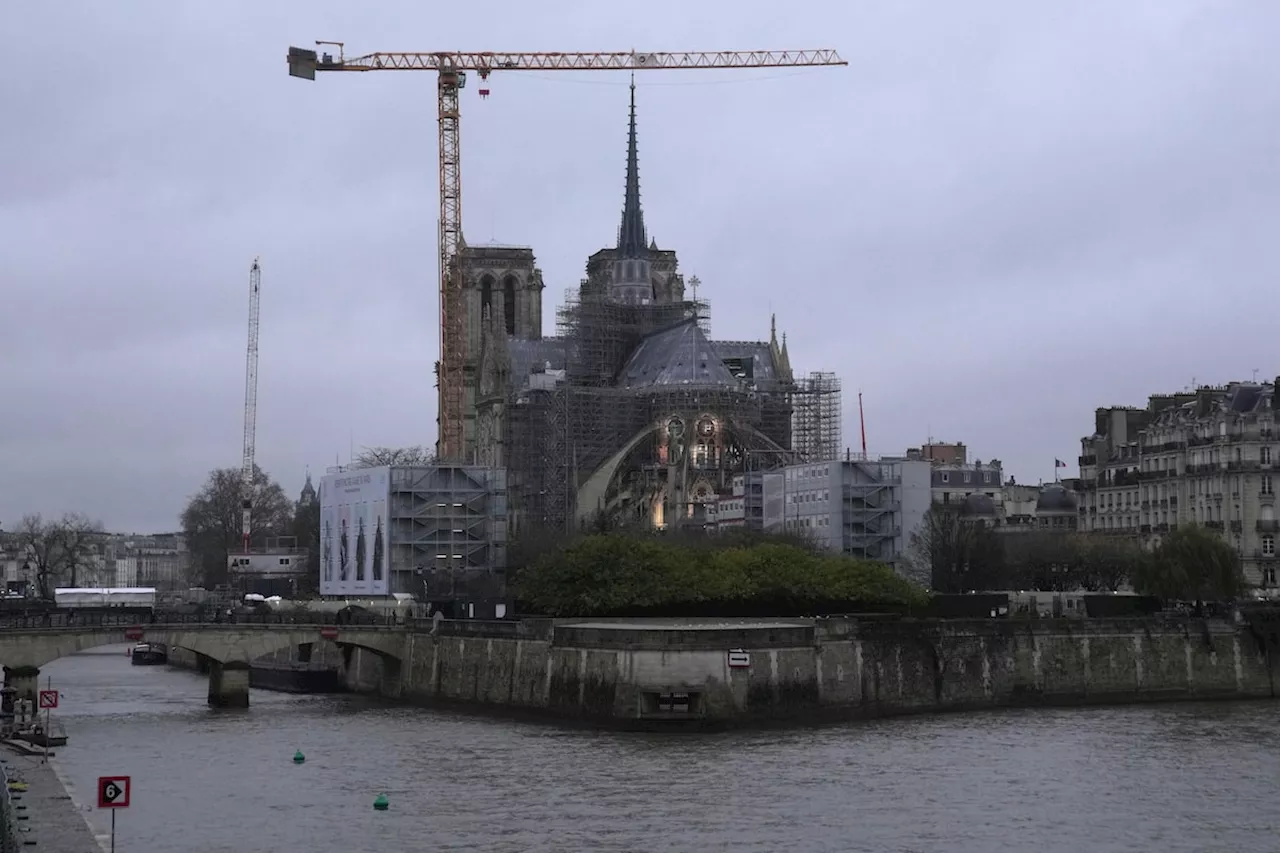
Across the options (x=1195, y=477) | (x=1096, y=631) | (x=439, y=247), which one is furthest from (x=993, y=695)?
(x=439, y=247)

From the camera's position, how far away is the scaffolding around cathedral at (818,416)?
402 ft

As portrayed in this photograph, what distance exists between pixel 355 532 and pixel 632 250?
52154mm

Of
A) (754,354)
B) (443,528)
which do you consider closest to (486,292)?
(754,354)

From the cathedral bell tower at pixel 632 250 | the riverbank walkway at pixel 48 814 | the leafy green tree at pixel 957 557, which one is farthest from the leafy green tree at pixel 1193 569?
the cathedral bell tower at pixel 632 250

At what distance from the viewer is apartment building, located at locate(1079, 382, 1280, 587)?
8988cm

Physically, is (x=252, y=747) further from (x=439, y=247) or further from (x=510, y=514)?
(x=439, y=247)

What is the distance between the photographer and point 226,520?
167250 mm

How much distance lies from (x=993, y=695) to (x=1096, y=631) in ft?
15.8

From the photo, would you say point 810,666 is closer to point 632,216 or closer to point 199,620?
point 199,620

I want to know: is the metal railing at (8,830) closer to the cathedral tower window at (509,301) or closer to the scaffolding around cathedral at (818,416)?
the scaffolding around cathedral at (818,416)

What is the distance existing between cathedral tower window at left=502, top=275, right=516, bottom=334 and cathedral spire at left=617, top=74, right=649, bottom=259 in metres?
8.20

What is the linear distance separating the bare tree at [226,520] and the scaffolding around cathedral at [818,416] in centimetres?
5155

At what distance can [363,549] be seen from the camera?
99.8m

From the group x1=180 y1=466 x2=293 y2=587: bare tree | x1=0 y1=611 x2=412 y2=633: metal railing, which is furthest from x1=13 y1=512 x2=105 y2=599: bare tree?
x1=0 y1=611 x2=412 y2=633: metal railing
